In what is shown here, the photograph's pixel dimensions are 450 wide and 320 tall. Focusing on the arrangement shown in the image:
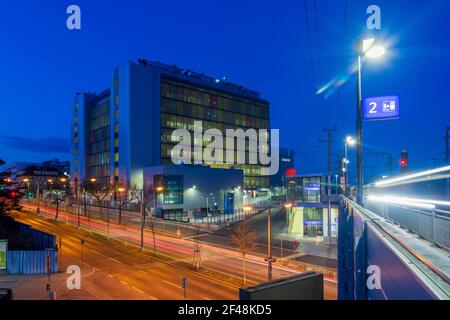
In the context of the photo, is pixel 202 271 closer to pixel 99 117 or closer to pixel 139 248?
pixel 139 248

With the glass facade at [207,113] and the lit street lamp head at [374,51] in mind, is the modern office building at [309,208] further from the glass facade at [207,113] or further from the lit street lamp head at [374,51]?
the glass facade at [207,113]

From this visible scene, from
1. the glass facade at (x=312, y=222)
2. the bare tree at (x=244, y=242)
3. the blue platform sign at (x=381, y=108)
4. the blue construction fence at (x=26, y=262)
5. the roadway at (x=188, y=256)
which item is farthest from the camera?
the glass facade at (x=312, y=222)

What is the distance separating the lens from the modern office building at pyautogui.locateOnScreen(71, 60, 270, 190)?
8119 cm

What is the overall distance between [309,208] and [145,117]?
50829 millimetres

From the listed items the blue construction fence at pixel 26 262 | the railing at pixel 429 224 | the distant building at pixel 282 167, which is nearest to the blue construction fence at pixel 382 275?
the railing at pixel 429 224

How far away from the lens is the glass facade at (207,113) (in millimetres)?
86875

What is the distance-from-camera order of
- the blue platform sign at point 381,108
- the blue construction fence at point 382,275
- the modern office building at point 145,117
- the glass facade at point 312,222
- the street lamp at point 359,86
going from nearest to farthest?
the blue construction fence at point 382,275, the street lamp at point 359,86, the blue platform sign at point 381,108, the glass facade at point 312,222, the modern office building at point 145,117

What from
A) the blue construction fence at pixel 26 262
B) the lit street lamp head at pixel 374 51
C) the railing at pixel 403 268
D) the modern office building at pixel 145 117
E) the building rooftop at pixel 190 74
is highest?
the building rooftop at pixel 190 74

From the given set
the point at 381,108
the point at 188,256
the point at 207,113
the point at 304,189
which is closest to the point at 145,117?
the point at 207,113

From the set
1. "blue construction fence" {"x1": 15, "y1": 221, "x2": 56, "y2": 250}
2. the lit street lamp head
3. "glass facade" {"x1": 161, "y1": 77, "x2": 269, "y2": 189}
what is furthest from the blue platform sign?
"glass facade" {"x1": 161, "y1": 77, "x2": 269, "y2": 189}

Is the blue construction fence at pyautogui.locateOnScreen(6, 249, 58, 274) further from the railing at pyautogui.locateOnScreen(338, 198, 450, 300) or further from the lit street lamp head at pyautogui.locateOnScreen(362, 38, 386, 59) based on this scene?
the lit street lamp head at pyautogui.locateOnScreen(362, 38, 386, 59)

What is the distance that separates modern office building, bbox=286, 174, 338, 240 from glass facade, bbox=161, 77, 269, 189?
42.7 metres

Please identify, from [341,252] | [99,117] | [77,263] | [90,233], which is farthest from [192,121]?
[341,252]
